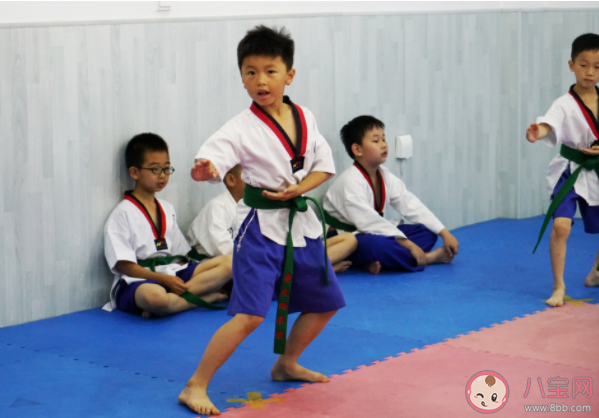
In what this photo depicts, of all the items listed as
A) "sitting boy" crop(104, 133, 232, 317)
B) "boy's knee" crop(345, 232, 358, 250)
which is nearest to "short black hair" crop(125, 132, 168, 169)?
"sitting boy" crop(104, 133, 232, 317)

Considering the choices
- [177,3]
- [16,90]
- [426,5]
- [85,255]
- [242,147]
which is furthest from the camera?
[426,5]

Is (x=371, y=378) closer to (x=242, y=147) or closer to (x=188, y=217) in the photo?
(x=242, y=147)

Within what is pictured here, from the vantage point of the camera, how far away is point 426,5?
6.14 meters

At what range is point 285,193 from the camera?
302 cm

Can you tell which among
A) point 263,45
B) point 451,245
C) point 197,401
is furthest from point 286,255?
point 451,245

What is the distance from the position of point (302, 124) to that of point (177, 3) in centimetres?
190

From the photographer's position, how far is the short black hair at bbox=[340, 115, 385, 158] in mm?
5344

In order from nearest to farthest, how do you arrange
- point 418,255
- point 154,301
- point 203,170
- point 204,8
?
point 203,170, point 154,301, point 204,8, point 418,255

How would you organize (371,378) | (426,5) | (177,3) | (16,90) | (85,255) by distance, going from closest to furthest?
1. (371,378)
2. (16,90)
3. (85,255)
4. (177,3)
5. (426,5)

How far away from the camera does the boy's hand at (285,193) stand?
3016mm

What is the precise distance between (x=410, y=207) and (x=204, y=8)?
1.88 m

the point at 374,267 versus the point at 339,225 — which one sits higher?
the point at 339,225

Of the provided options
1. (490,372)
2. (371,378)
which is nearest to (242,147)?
(371,378)

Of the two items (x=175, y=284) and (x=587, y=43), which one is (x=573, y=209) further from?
(x=175, y=284)
